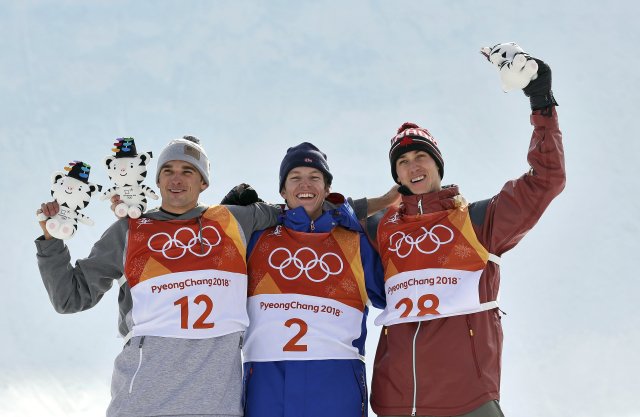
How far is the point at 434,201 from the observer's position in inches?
268

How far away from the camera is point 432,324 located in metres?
6.25

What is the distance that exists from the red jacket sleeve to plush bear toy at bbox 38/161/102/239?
12.7ft

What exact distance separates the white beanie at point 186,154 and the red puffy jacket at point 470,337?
2.29m

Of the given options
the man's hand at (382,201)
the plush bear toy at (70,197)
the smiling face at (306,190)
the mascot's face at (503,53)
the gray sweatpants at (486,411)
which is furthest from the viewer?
the man's hand at (382,201)

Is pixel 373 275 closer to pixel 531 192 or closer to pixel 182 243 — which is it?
pixel 531 192

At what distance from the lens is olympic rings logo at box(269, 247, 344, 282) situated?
6.70 m

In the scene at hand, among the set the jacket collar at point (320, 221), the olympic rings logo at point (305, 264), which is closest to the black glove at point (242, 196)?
the jacket collar at point (320, 221)

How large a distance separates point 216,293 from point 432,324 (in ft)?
6.56

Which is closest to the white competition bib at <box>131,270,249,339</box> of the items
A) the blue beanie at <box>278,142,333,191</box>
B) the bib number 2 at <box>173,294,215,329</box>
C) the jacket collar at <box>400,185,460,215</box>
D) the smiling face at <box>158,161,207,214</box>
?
the bib number 2 at <box>173,294,215,329</box>

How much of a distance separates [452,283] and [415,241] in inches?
21.8

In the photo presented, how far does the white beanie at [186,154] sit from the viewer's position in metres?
6.95

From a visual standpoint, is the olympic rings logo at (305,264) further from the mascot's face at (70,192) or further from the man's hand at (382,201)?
the mascot's face at (70,192)

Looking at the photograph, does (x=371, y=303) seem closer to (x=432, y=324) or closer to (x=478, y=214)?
(x=432, y=324)

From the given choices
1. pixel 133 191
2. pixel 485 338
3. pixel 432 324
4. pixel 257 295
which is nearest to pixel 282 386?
pixel 257 295
